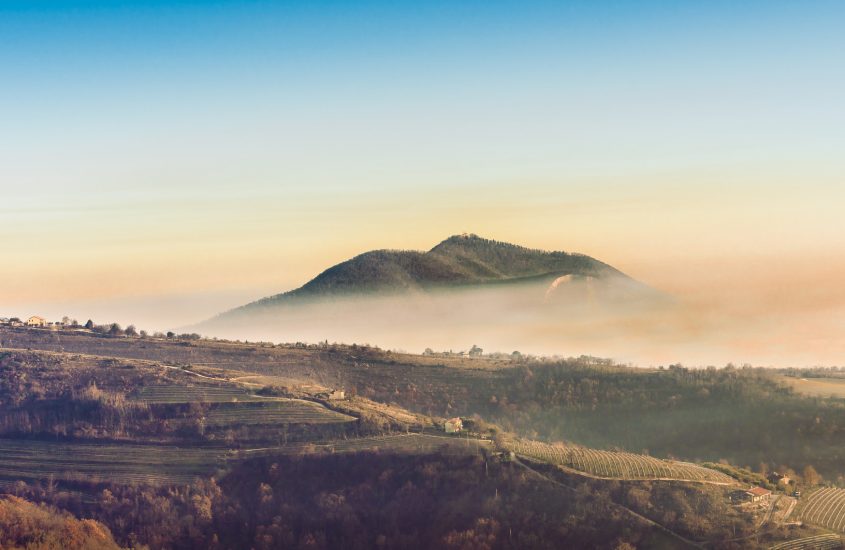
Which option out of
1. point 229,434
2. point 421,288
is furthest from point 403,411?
point 421,288

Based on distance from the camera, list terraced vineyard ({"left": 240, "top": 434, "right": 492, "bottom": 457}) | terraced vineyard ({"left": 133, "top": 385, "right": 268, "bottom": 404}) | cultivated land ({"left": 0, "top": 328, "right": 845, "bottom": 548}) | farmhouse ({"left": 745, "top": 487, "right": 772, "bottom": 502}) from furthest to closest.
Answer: terraced vineyard ({"left": 133, "top": 385, "right": 268, "bottom": 404}) < terraced vineyard ({"left": 240, "top": 434, "right": 492, "bottom": 457}) < cultivated land ({"left": 0, "top": 328, "right": 845, "bottom": 548}) < farmhouse ({"left": 745, "top": 487, "right": 772, "bottom": 502})

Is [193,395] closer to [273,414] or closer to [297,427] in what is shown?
[273,414]

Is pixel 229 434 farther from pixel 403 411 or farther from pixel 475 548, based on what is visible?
pixel 475 548

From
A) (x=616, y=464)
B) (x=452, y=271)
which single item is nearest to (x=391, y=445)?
(x=616, y=464)

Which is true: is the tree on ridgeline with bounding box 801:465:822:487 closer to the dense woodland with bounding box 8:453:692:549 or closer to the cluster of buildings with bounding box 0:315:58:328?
the dense woodland with bounding box 8:453:692:549

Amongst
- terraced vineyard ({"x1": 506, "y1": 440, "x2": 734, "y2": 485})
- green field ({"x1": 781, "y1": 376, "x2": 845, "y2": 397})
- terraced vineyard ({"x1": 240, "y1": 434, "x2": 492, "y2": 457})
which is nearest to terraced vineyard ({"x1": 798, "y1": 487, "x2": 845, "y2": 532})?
terraced vineyard ({"x1": 506, "y1": 440, "x2": 734, "y2": 485})
